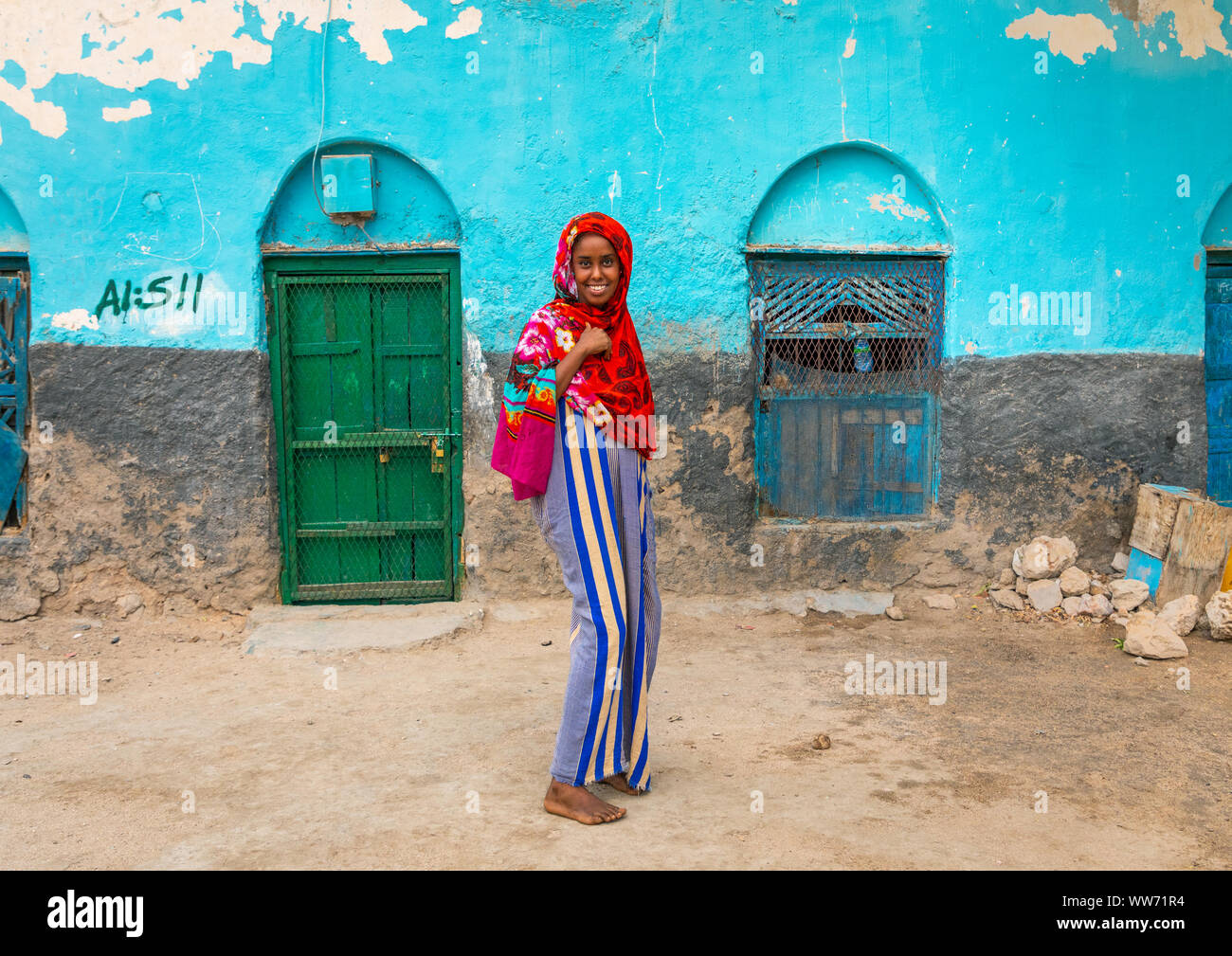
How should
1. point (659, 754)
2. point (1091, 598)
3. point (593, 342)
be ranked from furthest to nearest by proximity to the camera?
point (1091, 598) < point (659, 754) < point (593, 342)

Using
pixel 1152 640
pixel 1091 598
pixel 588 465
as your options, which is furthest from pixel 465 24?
pixel 1152 640

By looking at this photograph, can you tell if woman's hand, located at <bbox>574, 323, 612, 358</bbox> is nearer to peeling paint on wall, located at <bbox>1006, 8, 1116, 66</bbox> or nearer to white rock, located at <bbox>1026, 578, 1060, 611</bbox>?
white rock, located at <bbox>1026, 578, 1060, 611</bbox>

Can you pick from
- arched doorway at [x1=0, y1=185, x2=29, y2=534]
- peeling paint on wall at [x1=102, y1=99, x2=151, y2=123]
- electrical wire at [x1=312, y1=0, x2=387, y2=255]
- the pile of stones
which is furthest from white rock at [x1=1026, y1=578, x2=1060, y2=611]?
arched doorway at [x1=0, y1=185, x2=29, y2=534]

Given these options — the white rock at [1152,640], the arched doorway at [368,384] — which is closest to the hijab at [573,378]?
the arched doorway at [368,384]

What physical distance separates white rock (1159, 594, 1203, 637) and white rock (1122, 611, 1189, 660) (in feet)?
0.33

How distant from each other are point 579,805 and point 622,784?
27 centimetres

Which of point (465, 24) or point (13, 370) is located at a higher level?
point (465, 24)

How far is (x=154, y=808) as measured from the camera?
130 inches

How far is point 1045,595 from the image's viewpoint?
5625 mm

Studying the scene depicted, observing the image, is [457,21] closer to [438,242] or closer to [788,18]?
[438,242]

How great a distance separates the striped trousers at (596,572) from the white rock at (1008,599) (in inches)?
127

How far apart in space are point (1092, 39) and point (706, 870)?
16.7 feet

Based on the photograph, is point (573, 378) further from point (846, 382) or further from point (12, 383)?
point (12, 383)

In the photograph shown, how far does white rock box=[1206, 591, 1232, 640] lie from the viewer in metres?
4.99
